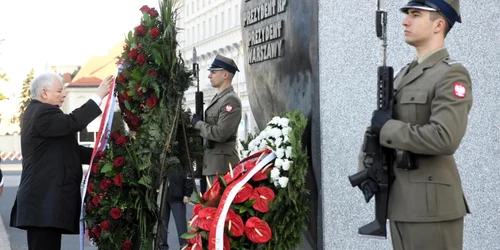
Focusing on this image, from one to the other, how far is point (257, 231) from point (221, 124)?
234cm

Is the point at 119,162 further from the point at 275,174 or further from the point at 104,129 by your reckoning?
the point at 275,174

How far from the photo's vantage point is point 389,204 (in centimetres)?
464

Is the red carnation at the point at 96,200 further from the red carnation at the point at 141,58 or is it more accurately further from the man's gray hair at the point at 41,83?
→ the red carnation at the point at 141,58

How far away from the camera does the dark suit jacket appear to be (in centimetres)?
704

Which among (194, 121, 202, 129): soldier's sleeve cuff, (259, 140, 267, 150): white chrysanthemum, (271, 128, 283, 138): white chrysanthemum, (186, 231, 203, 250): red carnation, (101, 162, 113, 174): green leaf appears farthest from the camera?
(194, 121, 202, 129): soldier's sleeve cuff

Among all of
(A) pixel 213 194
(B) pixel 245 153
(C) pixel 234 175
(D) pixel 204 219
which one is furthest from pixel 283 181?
(B) pixel 245 153

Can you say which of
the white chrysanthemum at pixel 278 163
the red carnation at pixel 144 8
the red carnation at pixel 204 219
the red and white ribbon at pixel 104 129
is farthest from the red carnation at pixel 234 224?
the red carnation at pixel 144 8

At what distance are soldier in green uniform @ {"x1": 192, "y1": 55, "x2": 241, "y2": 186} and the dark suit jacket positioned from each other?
4.80 feet

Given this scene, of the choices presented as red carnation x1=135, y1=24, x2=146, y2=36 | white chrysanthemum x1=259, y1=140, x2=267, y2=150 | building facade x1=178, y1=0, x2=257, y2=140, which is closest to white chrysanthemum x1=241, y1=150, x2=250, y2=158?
white chrysanthemum x1=259, y1=140, x2=267, y2=150

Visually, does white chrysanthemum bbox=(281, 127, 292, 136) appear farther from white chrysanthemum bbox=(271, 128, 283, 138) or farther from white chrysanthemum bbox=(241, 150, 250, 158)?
white chrysanthemum bbox=(241, 150, 250, 158)

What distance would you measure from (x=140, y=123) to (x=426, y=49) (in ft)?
11.3

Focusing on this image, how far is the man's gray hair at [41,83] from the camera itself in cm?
725

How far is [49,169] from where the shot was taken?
7.08 meters

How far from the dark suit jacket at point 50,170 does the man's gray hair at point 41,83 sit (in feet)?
0.27
